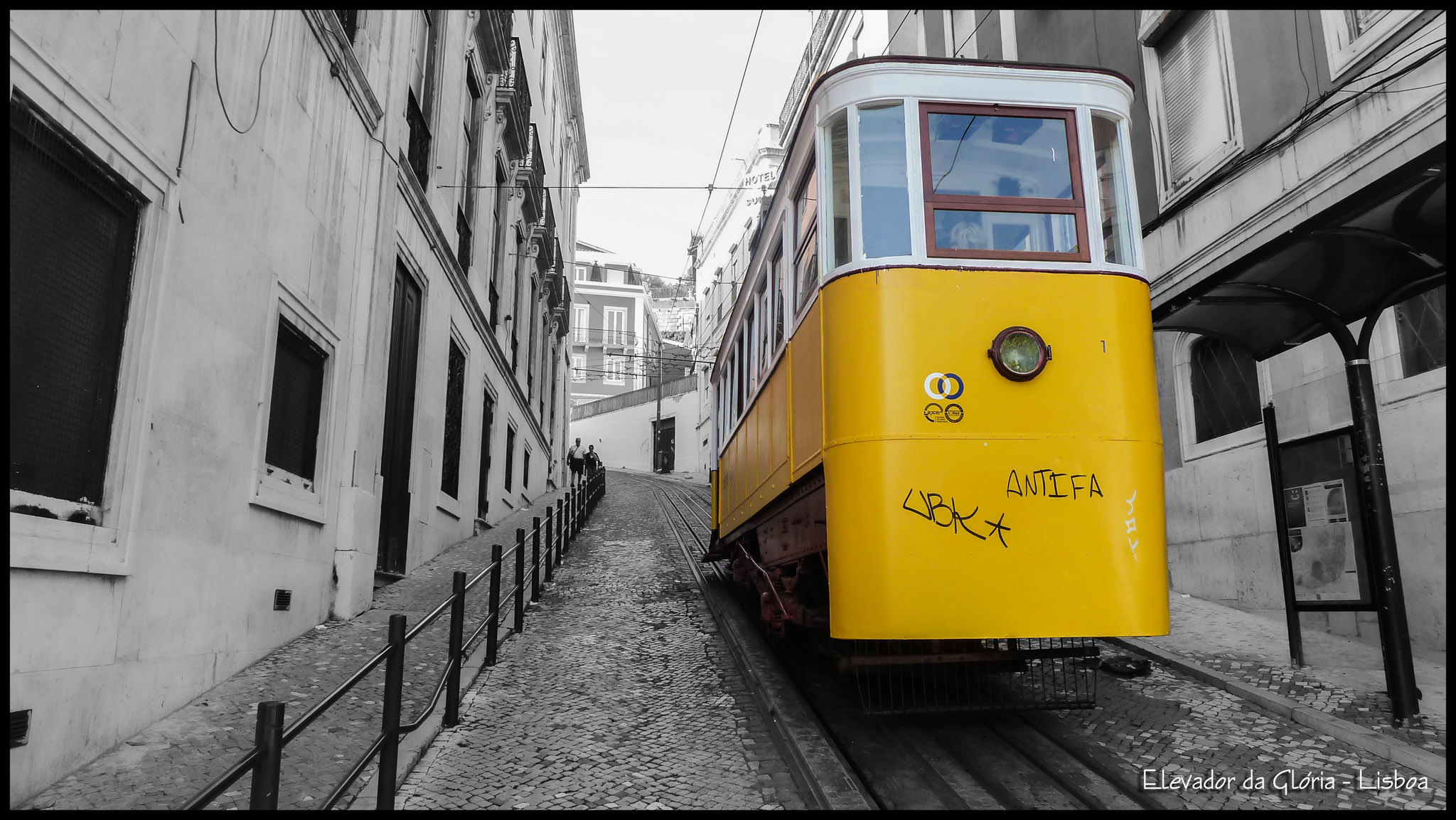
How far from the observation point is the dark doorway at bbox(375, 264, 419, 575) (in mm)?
9156

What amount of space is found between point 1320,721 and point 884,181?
3.78m

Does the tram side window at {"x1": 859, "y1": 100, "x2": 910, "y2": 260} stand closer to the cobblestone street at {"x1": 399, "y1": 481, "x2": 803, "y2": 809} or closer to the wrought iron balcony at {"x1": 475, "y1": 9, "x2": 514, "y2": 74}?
the cobblestone street at {"x1": 399, "y1": 481, "x2": 803, "y2": 809}

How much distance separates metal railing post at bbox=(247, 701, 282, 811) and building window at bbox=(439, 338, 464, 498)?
947 centimetres

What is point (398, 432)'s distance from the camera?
9.54 m

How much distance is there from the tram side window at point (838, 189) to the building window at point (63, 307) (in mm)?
3563

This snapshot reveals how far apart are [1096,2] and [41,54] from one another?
1043cm

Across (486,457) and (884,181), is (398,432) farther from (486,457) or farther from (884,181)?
(884,181)

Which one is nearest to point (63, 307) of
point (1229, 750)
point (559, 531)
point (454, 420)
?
point (1229, 750)

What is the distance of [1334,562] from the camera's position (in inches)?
274

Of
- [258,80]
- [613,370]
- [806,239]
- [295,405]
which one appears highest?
[613,370]

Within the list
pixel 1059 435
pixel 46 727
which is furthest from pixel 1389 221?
pixel 46 727

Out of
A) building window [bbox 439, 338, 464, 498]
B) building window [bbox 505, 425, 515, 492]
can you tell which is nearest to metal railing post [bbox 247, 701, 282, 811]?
building window [bbox 439, 338, 464, 498]

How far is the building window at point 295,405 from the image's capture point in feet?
20.8

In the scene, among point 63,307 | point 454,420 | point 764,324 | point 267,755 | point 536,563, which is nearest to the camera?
point 267,755
